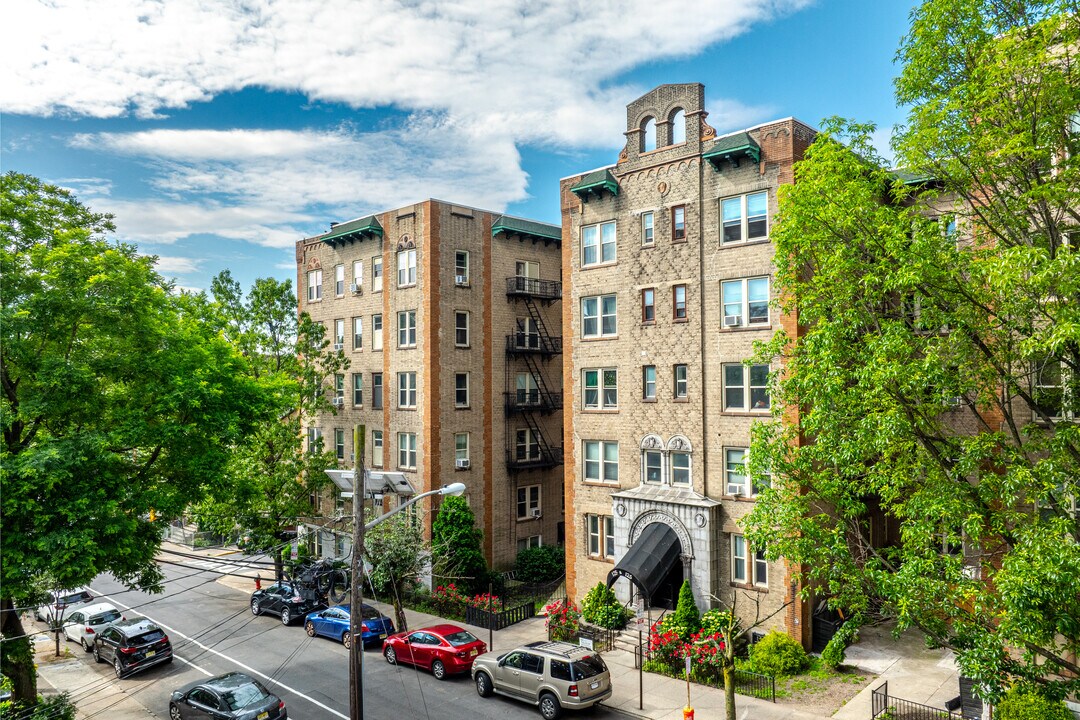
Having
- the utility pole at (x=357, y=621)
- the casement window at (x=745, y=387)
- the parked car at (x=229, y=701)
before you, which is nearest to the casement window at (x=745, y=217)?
the casement window at (x=745, y=387)

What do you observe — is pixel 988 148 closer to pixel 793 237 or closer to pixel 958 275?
pixel 958 275

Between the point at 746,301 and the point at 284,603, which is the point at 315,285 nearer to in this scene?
the point at 284,603

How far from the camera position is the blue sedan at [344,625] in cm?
2673

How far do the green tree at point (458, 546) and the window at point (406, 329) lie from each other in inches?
328

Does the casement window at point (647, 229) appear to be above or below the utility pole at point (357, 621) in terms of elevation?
above

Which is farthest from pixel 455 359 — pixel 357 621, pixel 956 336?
pixel 956 336

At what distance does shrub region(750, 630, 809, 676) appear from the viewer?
22.3m

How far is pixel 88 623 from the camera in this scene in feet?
94.0

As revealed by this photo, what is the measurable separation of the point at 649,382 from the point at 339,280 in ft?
68.0

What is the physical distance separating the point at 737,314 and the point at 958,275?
11.2m

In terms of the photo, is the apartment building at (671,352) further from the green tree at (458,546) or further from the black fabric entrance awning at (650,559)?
the green tree at (458,546)

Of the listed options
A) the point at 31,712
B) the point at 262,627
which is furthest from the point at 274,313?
the point at 31,712

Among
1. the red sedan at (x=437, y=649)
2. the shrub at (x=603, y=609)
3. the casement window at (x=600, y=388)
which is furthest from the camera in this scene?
the casement window at (x=600, y=388)

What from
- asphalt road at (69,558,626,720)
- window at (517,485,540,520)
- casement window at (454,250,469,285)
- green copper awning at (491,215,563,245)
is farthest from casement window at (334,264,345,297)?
asphalt road at (69,558,626,720)
